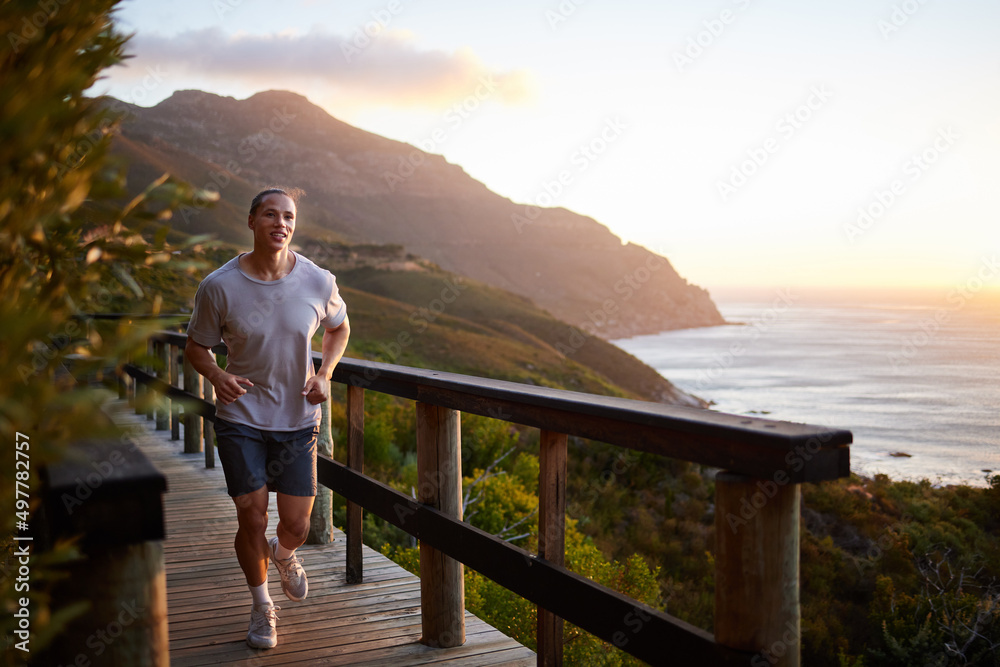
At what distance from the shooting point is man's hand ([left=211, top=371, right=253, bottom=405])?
2.50m

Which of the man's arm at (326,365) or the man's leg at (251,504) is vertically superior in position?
the man's arm at (326,365)

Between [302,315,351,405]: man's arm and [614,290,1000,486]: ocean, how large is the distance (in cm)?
1162

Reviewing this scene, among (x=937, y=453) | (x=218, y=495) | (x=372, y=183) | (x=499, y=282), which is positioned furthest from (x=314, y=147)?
(x=218, y=495)

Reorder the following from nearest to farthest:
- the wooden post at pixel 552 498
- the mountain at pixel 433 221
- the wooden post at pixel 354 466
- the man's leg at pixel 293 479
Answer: the wooden post at pixel 552 498 < the man's leg at pixel 293 479 < the wooden post at pixel 354 466 < the mountain at pixel 433 221

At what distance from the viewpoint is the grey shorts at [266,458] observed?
8.59 ft

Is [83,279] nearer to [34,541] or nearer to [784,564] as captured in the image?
[34,541]

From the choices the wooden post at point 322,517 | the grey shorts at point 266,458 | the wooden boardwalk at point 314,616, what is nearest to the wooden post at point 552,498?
the wooden boardwalk at point 314,616

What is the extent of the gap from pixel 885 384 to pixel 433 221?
135624 millimetres

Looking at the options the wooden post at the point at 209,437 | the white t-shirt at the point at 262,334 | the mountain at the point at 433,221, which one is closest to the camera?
the white t-shirt at the point at 262,334

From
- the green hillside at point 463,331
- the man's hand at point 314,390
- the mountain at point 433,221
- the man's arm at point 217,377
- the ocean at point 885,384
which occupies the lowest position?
the ocean at point 885,384

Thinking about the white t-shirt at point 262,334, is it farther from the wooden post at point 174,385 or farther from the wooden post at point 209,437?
the wooden post at point 174,385

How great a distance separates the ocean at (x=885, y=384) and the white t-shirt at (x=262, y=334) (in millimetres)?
11893

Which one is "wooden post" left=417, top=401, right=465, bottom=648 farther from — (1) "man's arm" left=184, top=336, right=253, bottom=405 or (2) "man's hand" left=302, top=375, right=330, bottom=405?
(1) "man's arm" left=184, top=336, right=253, bottom=405

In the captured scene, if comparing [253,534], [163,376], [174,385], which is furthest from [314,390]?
[163,376]
